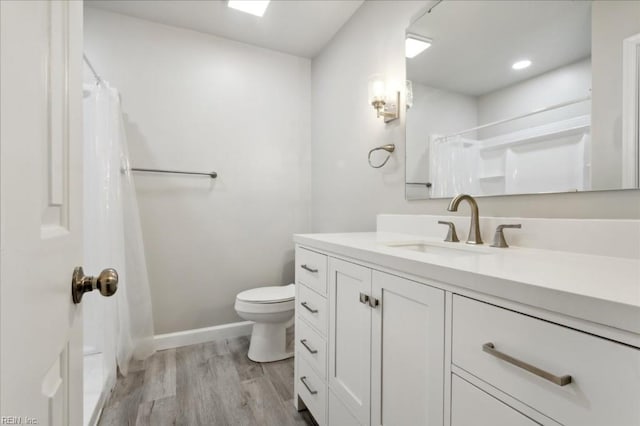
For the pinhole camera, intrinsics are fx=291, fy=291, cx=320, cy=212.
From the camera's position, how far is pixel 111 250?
1655 mm

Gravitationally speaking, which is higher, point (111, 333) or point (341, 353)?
point (341, 353)

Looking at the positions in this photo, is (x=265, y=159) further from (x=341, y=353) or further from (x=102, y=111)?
(x=341, y=353)

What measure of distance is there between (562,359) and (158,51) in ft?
8.92

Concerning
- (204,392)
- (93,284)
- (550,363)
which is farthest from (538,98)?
(204,392)

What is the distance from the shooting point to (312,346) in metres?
1.32

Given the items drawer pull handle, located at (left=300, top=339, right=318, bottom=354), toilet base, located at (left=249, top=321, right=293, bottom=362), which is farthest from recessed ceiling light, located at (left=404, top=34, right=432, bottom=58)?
toilet base, located at (left=249, top=321, right=293, bottom=362)

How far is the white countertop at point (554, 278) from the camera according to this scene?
17.1 inches

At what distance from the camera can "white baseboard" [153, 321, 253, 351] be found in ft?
7.06

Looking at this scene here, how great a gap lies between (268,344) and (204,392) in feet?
1.57

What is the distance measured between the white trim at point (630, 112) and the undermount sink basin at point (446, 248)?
17.1 inches

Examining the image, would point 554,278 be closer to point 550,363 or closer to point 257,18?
point 550,363

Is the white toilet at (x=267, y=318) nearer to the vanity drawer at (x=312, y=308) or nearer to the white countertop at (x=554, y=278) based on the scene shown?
the vanity drawer at (x=312, y=308)

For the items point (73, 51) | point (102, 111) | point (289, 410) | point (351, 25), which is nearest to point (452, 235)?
point (289, 410)

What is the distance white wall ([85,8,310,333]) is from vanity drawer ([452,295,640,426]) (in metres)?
2.02
